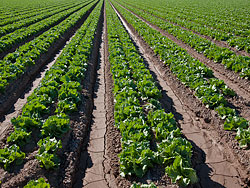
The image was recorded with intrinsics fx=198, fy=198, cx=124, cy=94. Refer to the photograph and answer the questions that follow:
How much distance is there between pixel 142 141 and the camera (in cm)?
512

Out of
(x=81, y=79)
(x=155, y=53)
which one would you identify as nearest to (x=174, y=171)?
(x=81, y=79)

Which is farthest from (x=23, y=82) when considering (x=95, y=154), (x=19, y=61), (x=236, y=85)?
(x=236, y=85)

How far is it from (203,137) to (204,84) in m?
2.76

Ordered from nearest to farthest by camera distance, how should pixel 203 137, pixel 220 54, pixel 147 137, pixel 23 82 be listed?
pixel 147 137 → pixel 203 137 → pixel 23 82 → pixel 220 54

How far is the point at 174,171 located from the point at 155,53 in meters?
10.2

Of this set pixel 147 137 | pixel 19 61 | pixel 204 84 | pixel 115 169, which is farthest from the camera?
pixel 19 61

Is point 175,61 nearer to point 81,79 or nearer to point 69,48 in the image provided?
point 81,79

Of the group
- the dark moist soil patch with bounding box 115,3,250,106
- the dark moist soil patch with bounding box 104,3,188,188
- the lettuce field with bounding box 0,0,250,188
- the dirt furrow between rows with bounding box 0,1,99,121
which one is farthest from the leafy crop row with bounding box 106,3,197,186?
the dirt furrow between rows with bounding box 0,1,99,121

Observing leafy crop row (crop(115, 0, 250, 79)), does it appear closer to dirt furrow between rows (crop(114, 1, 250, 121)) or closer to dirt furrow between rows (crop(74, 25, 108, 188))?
dirt furrow between rows (crop(114, 1, 250, 121))

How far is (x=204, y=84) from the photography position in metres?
8.34

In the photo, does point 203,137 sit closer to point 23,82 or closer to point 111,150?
point 111,150

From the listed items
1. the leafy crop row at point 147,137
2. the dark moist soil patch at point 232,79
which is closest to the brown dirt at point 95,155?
the leafy crop row at point 147,137

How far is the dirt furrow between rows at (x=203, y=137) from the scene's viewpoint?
198 inches

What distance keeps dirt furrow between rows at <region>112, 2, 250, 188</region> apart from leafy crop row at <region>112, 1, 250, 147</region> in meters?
0.33
